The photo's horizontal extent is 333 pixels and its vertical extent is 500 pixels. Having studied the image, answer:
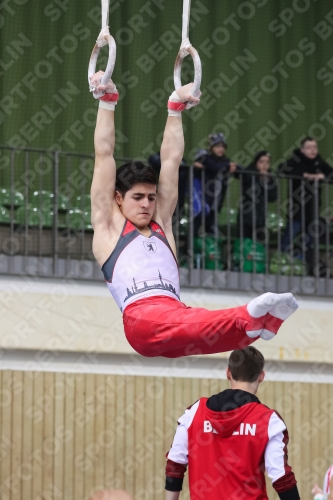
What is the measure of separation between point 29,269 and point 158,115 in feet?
10.00

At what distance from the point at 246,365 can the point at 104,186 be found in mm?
1044

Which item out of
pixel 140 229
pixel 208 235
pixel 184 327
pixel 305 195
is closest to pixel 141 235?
pixel 140 229

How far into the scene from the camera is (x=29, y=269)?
7.33 metres

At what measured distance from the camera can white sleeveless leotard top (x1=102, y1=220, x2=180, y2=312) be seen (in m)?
4.23

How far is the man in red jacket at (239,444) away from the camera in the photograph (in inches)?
167

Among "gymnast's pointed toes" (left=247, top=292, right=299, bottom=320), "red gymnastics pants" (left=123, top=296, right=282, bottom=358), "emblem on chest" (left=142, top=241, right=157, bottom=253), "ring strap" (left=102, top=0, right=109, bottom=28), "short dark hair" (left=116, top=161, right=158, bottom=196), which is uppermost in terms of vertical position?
"ring strap" (left=102, top=0, right=109, bottom=28)

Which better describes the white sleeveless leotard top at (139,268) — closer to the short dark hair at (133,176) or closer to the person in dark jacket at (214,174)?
the short dark hair at (133,176)

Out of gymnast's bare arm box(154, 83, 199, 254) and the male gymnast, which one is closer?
the male gymnast

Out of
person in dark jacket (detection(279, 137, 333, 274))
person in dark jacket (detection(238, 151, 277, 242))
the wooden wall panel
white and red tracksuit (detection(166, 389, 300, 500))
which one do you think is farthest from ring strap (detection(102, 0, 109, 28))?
person in dark jacket (detection(279, 137, 333, 274))

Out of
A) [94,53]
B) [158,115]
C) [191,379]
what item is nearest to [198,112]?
[158,115]

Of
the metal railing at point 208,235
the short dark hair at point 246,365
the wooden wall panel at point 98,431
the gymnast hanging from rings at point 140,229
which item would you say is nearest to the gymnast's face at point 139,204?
the gymnast hanging from rings at point 140,229

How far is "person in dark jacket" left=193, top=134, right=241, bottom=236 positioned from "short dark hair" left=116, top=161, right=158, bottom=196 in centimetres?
362

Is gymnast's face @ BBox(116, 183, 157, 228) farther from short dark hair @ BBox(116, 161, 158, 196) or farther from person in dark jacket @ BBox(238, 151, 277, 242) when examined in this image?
person in dark jacket @ BBox(238, 151, 277, 242)

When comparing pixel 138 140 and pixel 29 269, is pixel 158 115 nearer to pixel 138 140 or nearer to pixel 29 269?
pixel 138 140
